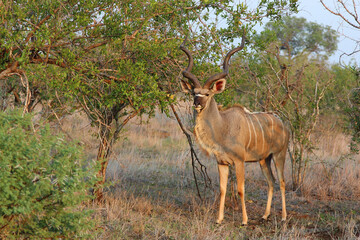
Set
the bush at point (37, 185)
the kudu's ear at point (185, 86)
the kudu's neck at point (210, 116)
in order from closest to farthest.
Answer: the bush at point (37, 185)
the kudu's ear at point (185, 86)
the kudu's neck at point (210, 116)

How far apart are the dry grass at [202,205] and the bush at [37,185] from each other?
0.57 meters

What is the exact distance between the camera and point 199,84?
523 centimetres

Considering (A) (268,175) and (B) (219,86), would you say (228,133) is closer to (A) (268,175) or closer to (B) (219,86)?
(B) (219,86)

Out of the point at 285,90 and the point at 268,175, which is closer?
the point at 268,175

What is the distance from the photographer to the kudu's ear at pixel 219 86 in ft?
17.1

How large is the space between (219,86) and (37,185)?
113 inches

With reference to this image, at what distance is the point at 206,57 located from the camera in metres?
5.42

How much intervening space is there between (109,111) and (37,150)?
253 centimetres

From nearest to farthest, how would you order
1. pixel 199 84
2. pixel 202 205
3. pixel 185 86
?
1. pixel 199 84
2. pixel 185 86
3. pixel 202 205

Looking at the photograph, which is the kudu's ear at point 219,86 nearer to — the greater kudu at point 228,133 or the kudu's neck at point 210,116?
the greater kudu at point 228,133

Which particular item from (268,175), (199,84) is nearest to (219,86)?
(199,84)

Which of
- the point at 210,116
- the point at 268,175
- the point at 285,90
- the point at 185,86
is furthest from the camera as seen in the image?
the point at 285,90

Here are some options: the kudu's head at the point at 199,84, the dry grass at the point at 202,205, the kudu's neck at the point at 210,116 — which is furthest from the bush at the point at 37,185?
the kudu's neck at the point at 210,116

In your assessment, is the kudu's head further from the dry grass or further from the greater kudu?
the dry grass
